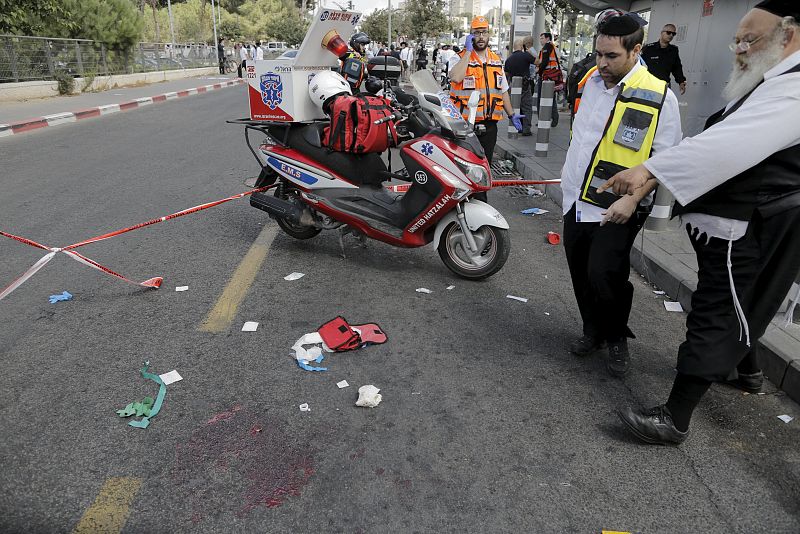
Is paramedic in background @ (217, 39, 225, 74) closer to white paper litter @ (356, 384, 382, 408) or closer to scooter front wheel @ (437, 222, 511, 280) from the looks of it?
scooter front wheel @ (437, 222, 511, 280)

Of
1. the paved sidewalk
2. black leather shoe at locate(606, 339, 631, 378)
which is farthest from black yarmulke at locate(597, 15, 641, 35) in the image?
black leather shoe at locate(606, 339, 631, 378)

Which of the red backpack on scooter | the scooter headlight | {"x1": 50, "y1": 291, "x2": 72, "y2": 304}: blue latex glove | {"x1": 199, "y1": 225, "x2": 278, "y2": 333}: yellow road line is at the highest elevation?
the red backpack on scooter

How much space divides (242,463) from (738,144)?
93.8 inches

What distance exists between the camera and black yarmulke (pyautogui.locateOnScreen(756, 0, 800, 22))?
2238mm

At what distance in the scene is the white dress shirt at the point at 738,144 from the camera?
7.35ft

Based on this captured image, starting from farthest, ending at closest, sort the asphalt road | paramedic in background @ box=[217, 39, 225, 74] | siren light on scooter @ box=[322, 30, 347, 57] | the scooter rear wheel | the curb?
paramedic in background @ box=[217, 39, 225, 74], the curb, the scooter rear wheel, siren light on scooter @ box=[322, 30, 347, 57], the asphalt road

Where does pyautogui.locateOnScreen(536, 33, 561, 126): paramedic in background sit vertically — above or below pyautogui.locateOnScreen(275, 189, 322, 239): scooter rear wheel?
above

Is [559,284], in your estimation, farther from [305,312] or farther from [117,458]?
[117,458]

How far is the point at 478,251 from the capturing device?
185 inches

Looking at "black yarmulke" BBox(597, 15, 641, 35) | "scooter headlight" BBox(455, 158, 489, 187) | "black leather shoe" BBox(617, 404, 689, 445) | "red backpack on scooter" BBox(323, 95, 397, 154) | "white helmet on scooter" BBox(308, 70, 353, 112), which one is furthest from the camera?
"white helmet on scooter" BBox(308, 70, 353, 112)

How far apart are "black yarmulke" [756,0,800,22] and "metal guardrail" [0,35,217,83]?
62.3 ft

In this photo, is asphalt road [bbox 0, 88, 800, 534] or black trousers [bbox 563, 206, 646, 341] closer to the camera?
asphalt road [bbox 0, 88, 800, 534]

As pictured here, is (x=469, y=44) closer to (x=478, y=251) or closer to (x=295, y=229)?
(x=295, y=229)

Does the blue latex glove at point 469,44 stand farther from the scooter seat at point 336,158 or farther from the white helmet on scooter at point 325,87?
the scooter seat at point 336,158
